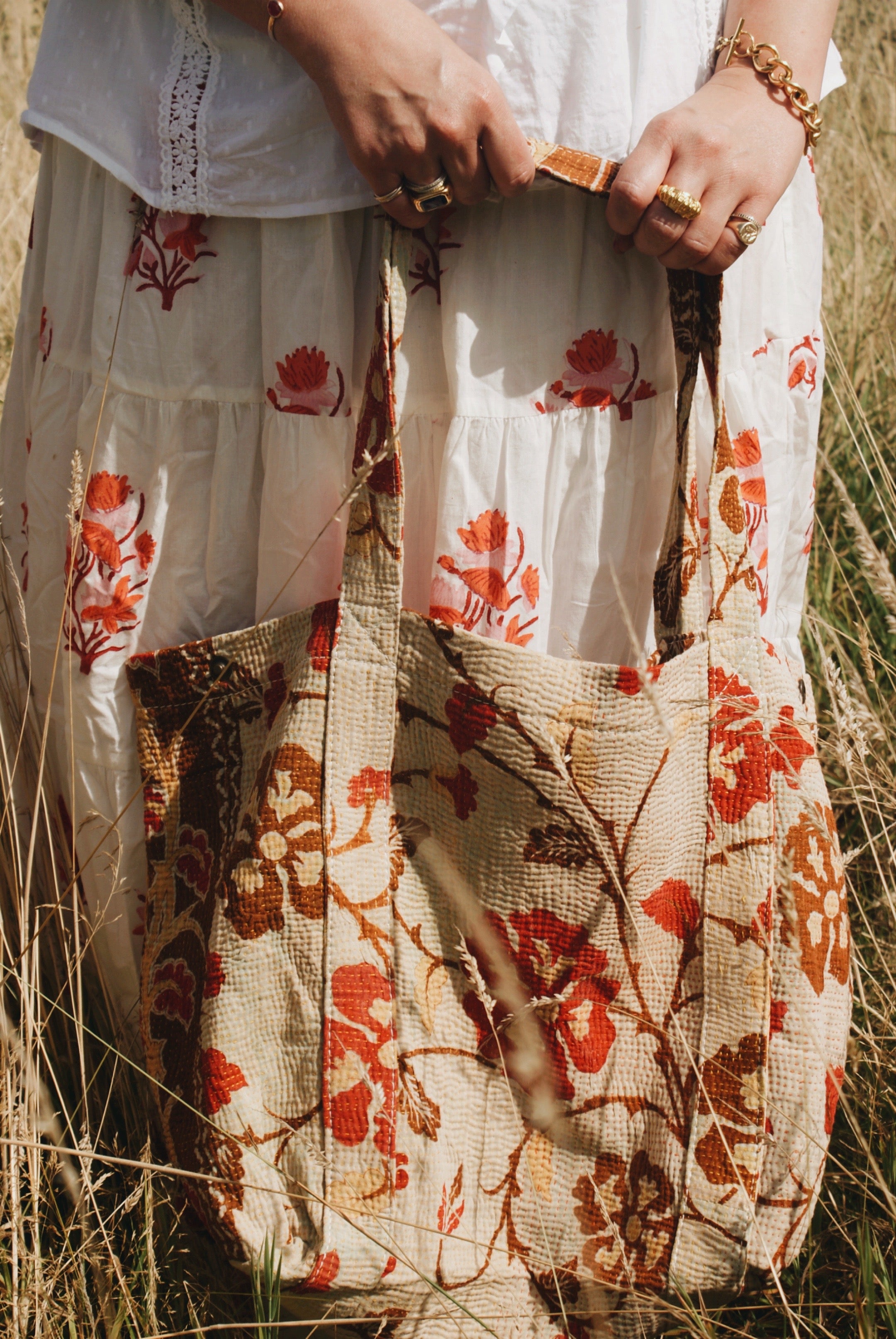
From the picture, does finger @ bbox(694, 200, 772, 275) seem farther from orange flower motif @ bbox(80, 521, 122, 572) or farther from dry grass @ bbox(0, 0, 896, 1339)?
orange flower motif @ bbox(80, 521, 122, 572)

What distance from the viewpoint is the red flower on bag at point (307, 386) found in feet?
2.64

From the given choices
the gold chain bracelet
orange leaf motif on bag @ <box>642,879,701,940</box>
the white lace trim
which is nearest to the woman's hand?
the white lace trim

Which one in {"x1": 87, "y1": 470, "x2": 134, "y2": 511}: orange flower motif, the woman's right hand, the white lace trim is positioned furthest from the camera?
{"x1": 87, "y1": 470, "x2": 134, "y2": 511}: orange flower motif

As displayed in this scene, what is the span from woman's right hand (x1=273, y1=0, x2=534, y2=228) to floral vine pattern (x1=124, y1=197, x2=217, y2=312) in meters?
0.17

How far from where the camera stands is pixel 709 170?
722mm

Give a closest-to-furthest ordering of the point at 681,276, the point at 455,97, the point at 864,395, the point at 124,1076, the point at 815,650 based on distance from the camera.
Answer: the point at 455,97 < the point at 681,276 < the point at 124,1076 < the point at 815,650 < the point at 864,395

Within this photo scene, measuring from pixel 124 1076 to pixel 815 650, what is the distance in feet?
3.96

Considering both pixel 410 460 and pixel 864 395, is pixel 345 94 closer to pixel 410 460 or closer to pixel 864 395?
pixel 410 460

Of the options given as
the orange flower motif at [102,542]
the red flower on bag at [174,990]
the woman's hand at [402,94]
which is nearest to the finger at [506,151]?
the woman's hand at [402,94]

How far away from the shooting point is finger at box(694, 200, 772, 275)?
2.42ft

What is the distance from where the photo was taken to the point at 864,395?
204cm

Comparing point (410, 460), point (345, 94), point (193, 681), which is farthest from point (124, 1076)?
point (345, 94)

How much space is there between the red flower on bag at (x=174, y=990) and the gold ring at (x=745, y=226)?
78 centimetres

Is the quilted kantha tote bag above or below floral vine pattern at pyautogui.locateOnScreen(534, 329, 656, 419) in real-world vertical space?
below
